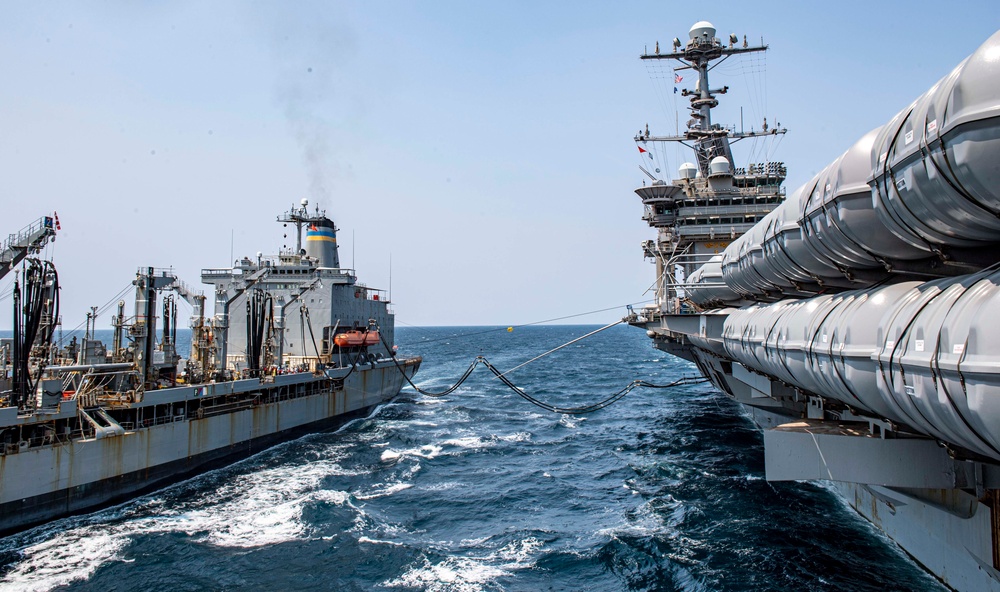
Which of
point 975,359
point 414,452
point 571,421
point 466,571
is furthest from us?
point 571,421

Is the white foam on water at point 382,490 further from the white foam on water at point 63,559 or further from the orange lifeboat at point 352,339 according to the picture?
the orange lifeboat at point 352,339

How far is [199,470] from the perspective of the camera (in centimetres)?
2419

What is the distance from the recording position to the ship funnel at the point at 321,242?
4038 cm

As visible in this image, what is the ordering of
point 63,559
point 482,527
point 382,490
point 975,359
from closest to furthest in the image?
point 975,359 < point 63,559 < point 482,527 < point 382,490

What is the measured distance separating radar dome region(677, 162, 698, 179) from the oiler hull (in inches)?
914

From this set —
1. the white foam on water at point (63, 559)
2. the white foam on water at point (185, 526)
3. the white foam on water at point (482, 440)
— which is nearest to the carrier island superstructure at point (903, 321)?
the white foam on water at point (185, 526)

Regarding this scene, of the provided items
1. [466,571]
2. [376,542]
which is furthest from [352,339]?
[466,571]

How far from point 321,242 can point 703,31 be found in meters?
27.8

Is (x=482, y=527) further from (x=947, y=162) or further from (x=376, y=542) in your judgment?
(x=947, y=162)

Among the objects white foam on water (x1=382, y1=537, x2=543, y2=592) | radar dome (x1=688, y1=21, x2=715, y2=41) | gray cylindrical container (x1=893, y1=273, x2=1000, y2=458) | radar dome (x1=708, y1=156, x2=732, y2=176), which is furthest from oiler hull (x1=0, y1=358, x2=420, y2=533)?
radar dome (x1=688, y1=21, x2=715, y2=41)

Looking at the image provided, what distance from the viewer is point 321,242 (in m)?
40.5

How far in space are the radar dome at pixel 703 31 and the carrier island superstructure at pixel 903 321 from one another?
26.4m

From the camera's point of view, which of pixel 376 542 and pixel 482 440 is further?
pixel 482 440

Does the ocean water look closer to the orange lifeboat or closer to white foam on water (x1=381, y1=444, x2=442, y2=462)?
white foam on water (x1=381, y1=444, x2=442, y2=462)
